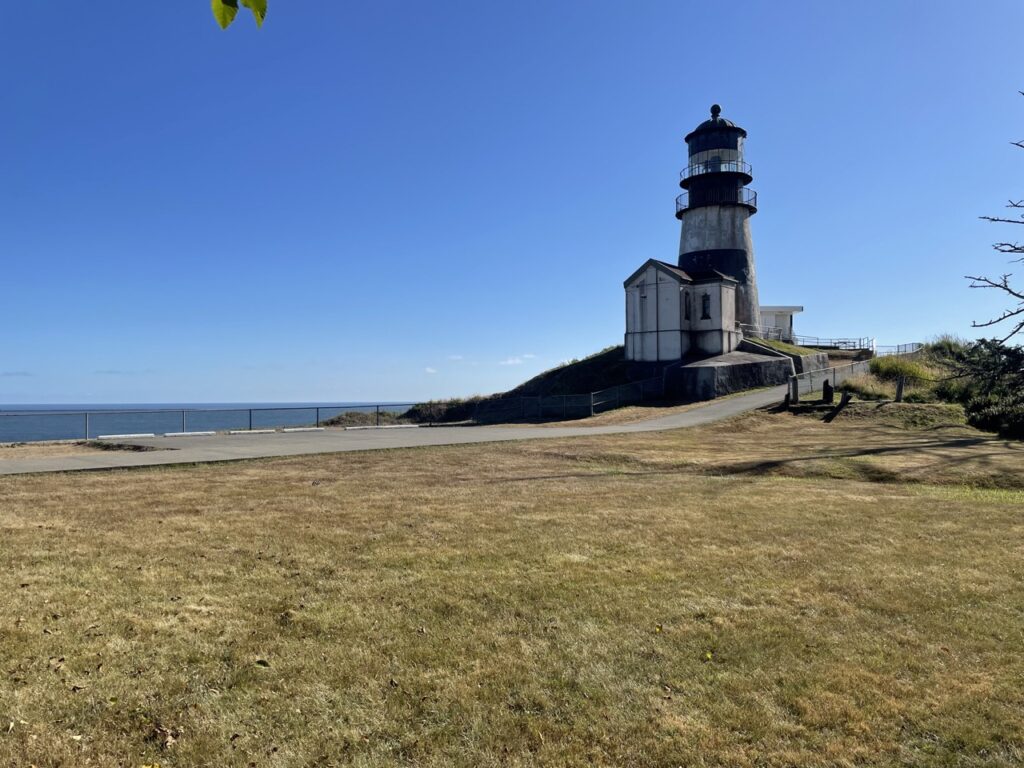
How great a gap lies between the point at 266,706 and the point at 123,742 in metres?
0.68

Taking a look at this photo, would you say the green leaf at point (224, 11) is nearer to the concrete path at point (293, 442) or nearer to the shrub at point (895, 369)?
the concrete path at point (293, 442)

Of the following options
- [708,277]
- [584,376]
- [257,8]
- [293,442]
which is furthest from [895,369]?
[257,8]

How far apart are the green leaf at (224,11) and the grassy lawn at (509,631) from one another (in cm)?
314

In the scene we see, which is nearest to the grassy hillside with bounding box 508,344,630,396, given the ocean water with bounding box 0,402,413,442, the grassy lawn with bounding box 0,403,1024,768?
the ocean water with bounding box 0,402,413,442

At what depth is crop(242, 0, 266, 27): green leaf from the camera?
1.91 m

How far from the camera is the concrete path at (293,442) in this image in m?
14.2

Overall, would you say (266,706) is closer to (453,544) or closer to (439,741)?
(439,741)

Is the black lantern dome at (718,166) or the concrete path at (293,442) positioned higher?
the black lantern dome at (718,166)

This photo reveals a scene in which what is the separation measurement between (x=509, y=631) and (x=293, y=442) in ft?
53.2

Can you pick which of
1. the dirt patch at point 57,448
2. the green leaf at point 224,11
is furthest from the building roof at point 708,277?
the green leaf at point 224,11

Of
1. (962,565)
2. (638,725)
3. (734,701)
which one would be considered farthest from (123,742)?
(962,565)

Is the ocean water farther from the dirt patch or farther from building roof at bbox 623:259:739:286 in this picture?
building roof at bbox 623:259:739:286

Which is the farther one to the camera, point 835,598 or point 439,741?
point 835,598

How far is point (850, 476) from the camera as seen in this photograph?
12.8m
